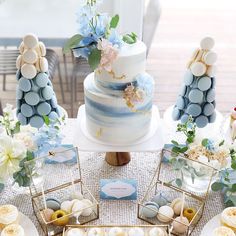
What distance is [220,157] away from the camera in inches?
53.5

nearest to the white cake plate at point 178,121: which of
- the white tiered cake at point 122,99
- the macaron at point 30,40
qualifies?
the white tiered cake at point 122,99

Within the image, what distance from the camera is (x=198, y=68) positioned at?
155cm

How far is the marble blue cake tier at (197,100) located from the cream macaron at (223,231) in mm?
493

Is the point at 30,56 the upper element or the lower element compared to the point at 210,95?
upper

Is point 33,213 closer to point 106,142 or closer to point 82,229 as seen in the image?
point 82,229

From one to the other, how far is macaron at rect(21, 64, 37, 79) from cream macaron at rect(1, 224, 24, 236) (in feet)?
1.75

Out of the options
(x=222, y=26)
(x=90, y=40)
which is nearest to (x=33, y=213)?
(x=90, y=40)

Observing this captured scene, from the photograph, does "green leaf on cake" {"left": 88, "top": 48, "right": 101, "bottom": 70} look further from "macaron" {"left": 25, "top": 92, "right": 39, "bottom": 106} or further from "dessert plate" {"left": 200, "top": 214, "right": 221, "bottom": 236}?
"dessert plate" {"left": 200, "top": 214, "right": 221, "bottom": 236}

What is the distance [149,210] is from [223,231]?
9.2 inches

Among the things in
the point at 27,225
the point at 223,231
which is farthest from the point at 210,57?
the point at 27,225

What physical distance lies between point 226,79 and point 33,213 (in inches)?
95.6

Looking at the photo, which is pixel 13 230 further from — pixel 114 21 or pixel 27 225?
pixel 114 21

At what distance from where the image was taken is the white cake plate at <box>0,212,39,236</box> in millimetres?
1291

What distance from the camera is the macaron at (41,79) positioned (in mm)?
1576
